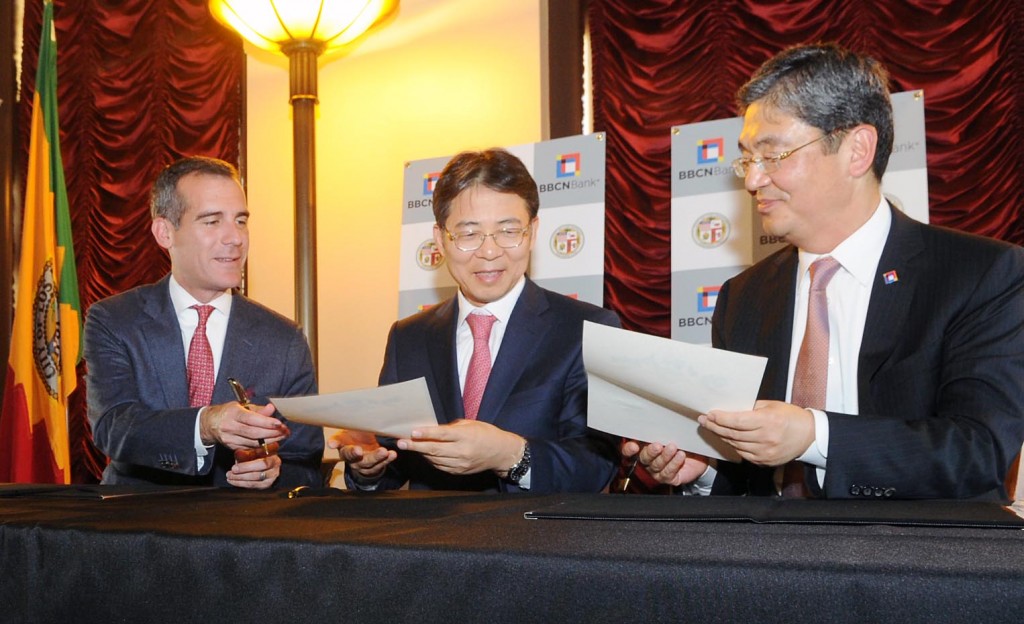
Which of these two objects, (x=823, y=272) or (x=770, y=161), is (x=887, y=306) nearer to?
(x=823, y=272)

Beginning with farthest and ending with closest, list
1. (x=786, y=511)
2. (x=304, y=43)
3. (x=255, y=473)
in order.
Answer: (x=304, y=43), (x=255, y=473), (x=786, y=511)

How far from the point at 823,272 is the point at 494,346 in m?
0.83

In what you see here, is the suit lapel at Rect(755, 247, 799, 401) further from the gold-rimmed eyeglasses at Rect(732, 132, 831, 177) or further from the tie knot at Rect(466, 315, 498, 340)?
the tie knot at Rect(466, 315, 498, 340)

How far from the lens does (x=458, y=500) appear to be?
1.52m

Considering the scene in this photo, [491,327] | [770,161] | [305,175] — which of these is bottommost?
[491,327]

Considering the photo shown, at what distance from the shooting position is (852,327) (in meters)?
1.91

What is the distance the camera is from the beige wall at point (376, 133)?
4.77 metres

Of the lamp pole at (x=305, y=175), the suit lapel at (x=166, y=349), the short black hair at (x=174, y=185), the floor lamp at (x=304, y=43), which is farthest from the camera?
the lamp pole at (x=305, y=175)

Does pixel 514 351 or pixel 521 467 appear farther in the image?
pixel 514 351

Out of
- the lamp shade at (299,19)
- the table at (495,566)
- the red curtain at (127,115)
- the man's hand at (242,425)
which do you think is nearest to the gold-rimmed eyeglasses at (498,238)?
the man's hand at (242,425)

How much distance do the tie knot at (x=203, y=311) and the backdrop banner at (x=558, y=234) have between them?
1.51 m

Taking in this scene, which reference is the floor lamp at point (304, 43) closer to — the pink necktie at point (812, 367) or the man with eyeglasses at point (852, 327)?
the man with eyeglasses at point (852, 327)

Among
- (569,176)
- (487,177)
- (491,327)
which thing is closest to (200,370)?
(491,327)

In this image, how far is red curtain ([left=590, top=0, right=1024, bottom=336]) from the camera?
12.2 ft
